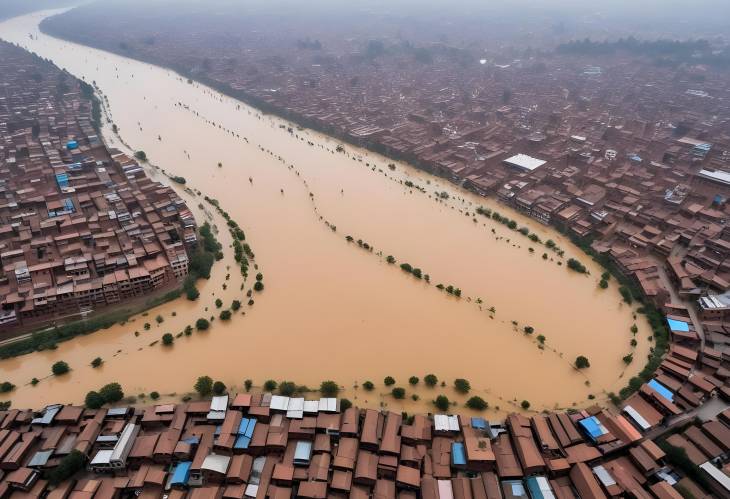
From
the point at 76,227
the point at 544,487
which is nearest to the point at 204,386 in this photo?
the point at 544,487

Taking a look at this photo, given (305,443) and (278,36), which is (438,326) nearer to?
(305,443)

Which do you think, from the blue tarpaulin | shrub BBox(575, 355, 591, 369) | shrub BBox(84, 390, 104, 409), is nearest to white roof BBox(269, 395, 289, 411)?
shrub BBox(84, 390, 104, 409)

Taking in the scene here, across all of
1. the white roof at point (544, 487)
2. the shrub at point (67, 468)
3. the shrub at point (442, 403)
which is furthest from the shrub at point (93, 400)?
the white roof at point (544, 487)

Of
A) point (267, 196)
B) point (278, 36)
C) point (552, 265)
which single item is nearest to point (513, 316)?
point (552, 265)

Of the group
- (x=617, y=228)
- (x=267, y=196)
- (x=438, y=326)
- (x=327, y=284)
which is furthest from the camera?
(x=267, y=196)

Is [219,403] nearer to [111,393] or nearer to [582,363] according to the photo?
[111,393]

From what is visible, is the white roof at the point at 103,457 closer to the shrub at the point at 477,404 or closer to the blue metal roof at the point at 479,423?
the blue metal roof at the point at 479,423
